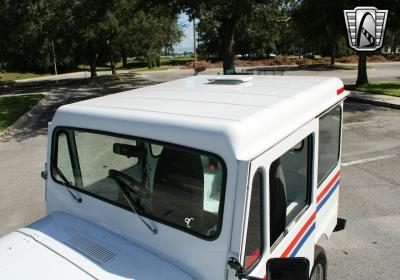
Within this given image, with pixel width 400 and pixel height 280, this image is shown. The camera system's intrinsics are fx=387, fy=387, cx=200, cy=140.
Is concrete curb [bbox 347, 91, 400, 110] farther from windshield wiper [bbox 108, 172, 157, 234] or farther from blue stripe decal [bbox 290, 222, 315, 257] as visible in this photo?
windshield wiper [bbox 108, 172, 157, 234]

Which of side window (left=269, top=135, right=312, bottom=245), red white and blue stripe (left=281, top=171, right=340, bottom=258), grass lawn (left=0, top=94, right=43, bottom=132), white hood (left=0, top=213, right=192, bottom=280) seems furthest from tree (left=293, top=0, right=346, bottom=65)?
white hood (left=0, top=213, right=192, bottom=280)

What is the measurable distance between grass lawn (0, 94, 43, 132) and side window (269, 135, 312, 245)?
11.4 meters

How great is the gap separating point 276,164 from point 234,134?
54cm

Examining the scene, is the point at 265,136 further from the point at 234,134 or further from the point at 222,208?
the point at 222,208

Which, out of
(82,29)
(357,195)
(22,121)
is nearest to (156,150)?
(357,195)

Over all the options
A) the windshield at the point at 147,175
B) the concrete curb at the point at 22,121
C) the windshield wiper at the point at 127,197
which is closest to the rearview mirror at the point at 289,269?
the windshield at the point at 147,175

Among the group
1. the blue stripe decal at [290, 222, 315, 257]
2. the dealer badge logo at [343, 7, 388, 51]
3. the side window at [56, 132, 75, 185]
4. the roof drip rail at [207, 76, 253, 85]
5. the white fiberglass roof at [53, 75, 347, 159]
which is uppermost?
the dealer badge logo at [343, 7, 388, 51]

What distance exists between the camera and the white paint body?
2.15 m

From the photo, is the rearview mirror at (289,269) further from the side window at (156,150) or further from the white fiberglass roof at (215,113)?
the side window at (156,150)

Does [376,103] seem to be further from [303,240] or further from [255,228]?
[255,228]

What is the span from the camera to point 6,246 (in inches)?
102

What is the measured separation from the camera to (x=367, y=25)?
55.8 ft

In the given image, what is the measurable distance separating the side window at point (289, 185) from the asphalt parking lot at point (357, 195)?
71.4 inches

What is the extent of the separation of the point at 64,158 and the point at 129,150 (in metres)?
0.67
